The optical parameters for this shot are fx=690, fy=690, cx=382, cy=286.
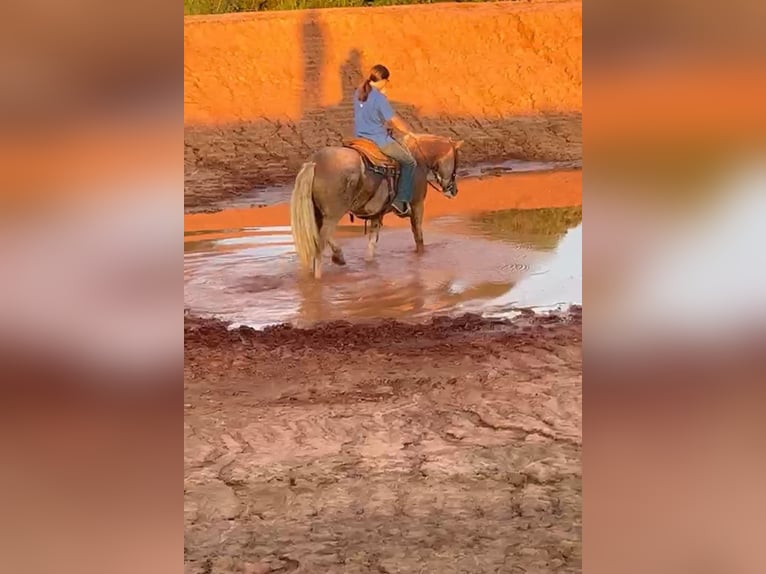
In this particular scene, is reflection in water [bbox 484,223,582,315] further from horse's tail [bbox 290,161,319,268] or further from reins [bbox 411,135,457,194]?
horse's tail [bbox 290,161,319,268]

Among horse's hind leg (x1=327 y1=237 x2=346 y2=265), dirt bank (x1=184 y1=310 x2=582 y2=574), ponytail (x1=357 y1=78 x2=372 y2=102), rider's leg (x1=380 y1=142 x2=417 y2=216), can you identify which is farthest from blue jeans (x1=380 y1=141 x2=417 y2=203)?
dirt bank (x1=184 y1=310 x2=582 y2=574)

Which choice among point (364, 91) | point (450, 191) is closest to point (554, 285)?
point (450, 191)

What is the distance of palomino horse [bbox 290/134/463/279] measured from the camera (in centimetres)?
290

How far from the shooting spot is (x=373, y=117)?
2906 millimetres

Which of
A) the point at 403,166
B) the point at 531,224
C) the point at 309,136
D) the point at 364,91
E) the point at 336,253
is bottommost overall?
the point at 336,253

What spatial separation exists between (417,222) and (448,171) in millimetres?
253

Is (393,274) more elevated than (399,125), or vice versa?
(399,125)

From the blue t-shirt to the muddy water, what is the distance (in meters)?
0.36

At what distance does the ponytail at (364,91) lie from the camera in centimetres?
289

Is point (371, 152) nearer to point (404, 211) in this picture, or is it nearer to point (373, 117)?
point (373, 117)

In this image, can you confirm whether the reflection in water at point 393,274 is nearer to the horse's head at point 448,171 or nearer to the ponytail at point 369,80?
the horse's head at point 448,171
